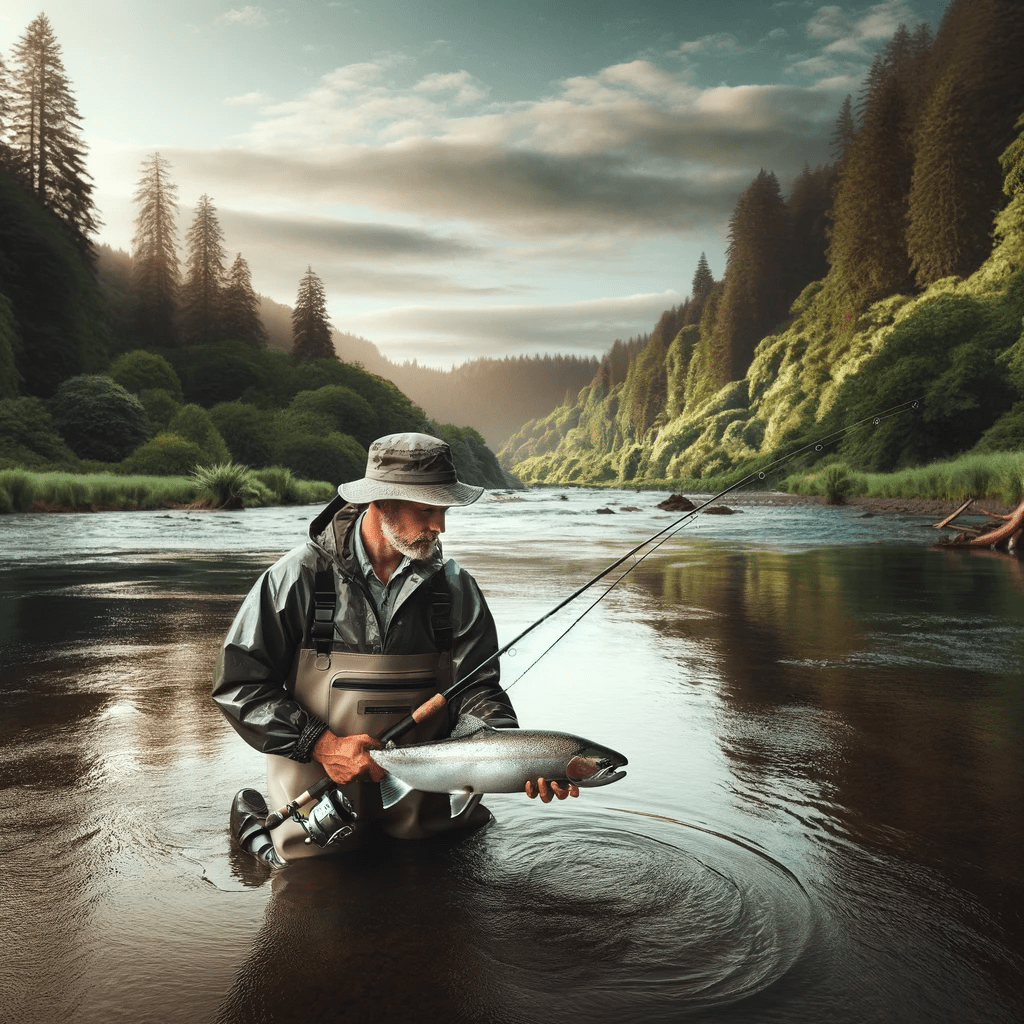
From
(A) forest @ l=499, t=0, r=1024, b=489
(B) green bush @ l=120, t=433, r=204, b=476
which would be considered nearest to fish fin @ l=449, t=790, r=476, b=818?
(A) forest @ l=499, t=0, r=1024, b=489

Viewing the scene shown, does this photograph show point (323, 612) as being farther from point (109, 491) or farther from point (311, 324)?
point (311, 324)

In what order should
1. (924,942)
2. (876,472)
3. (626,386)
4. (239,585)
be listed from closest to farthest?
1. (924,942)
2. (239,585)
3. (876,472)
4. (626,386)

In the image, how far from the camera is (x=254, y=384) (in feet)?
319

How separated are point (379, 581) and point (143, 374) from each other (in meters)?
76.0

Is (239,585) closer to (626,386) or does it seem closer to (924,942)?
(924,942)

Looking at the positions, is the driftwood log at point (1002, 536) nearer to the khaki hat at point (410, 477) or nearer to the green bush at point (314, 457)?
the khaki hat at point (410, 477)

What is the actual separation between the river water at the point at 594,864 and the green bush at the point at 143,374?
69152 mm

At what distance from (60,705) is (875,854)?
483 cm

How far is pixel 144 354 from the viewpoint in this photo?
76375 millimetres

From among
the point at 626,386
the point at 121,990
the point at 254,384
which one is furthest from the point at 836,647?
the point at 626,386

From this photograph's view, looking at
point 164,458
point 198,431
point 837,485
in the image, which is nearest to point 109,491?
point 164,458

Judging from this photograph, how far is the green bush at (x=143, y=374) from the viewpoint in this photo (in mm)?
72625

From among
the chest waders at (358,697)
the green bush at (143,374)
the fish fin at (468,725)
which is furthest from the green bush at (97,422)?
the fish fin at (468,725)

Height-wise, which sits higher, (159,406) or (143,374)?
(143,374)
